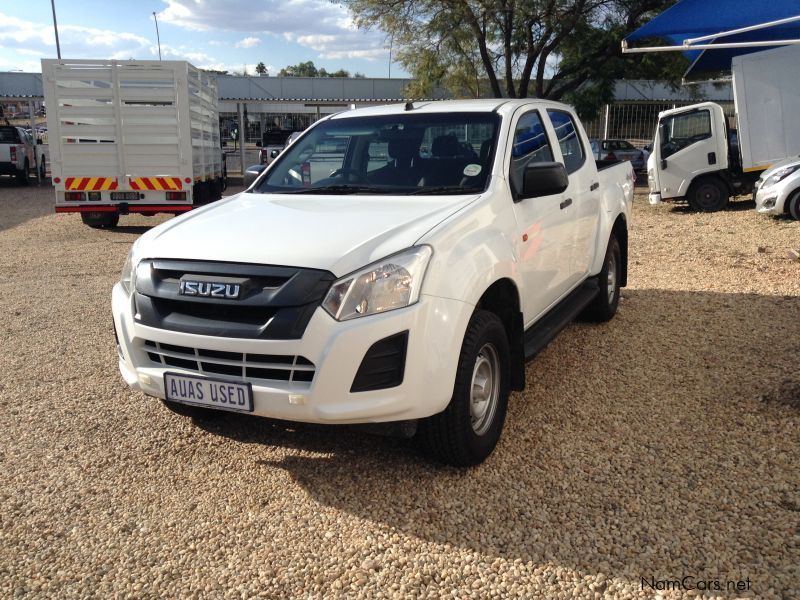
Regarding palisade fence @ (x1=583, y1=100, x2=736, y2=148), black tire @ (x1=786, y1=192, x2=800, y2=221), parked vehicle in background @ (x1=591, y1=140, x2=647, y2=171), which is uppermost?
palisade fence @ (x1=583, y1=100, x2=736, y2=148)

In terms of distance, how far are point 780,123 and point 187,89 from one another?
35.6 ft

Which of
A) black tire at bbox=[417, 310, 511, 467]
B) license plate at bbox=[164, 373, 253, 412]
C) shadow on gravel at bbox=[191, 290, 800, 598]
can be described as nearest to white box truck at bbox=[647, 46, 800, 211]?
shadow on gravel at bbox=[191, 290, 800, 598]

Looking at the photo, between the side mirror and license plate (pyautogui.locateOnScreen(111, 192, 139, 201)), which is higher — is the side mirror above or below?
above

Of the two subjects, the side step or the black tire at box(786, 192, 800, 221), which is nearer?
the side step

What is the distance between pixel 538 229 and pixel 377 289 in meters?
1.57

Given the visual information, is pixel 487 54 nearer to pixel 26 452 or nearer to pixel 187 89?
pixel 187 89

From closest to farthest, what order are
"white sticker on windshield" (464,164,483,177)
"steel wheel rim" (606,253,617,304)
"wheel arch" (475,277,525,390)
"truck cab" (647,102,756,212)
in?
"wheel arch" (475,277,525,390) → "white sticker on windshield" (464,164,483,177) → "steel wheel rim" (606,253,617,304) → "truck cab" (647,102,756,212)

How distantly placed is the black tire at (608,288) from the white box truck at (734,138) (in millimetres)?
8958

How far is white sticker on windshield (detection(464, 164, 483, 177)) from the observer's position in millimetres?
4004

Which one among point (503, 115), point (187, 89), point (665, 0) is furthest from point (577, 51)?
point (503, 115)

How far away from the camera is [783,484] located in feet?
11.0

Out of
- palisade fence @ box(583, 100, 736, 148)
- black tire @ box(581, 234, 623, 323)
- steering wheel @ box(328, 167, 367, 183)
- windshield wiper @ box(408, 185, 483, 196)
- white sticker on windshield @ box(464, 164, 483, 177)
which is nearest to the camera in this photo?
windshield wiper @ box(408, 185, 483, 196)

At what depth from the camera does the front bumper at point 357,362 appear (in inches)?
116

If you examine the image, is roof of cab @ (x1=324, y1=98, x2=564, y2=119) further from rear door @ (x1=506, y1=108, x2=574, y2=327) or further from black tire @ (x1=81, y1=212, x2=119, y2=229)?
black tire @ (x1=81, y1=212, x2=119, y2=229)
